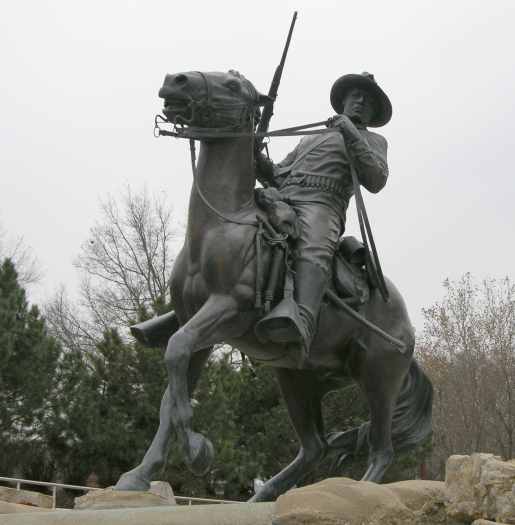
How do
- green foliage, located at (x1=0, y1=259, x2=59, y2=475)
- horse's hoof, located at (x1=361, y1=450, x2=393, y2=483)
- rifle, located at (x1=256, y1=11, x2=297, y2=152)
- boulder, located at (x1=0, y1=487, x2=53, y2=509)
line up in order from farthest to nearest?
green foliage, located at (x1=0, y1=259, x2=59, y2=475) < boulder, located at (x1=0, y1=487, x2=53, y2=509) < rifle, located at (x1=256, y1=11, x2=297, y2=152) < horse's hoof, located at (x1=361, y1=450, x2=393, y2=483)

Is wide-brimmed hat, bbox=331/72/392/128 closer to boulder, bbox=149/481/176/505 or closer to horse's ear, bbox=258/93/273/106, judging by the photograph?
horse's ear, bbox=258/93/273/106

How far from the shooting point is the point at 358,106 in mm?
7289

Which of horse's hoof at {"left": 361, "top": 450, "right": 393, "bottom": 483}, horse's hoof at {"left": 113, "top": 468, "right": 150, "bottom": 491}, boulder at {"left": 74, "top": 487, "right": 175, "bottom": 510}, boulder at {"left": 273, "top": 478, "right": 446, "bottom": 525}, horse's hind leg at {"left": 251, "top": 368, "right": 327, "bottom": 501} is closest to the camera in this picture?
boulder at {"left": 273, "top": 478, "right": 446, "bottom": 525}

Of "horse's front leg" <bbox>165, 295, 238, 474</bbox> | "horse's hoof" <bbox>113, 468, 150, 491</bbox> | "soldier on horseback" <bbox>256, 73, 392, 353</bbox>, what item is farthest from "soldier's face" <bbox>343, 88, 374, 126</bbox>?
"horse's hoof" <bbox>113, 468, 150, 491</bbox>

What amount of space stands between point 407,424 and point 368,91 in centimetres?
278

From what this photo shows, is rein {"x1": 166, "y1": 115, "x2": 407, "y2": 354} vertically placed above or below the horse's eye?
below

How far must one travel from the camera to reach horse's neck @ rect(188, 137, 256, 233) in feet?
20.2

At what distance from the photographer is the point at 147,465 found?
5301mm

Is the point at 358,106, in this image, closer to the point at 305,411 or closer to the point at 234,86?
the point at 234,86

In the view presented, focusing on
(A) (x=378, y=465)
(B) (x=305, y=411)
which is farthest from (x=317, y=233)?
(A) (x=378, y=465)

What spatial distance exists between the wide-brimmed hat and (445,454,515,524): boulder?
3.19 meters

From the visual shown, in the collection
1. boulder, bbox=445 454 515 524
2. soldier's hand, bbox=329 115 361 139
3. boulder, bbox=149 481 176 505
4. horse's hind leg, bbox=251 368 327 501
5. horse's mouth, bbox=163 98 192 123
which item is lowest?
boulder, bbox=149 481 176 505

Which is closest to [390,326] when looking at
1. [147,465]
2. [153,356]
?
[147,465]

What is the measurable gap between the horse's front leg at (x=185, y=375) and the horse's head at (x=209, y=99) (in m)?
1.37
